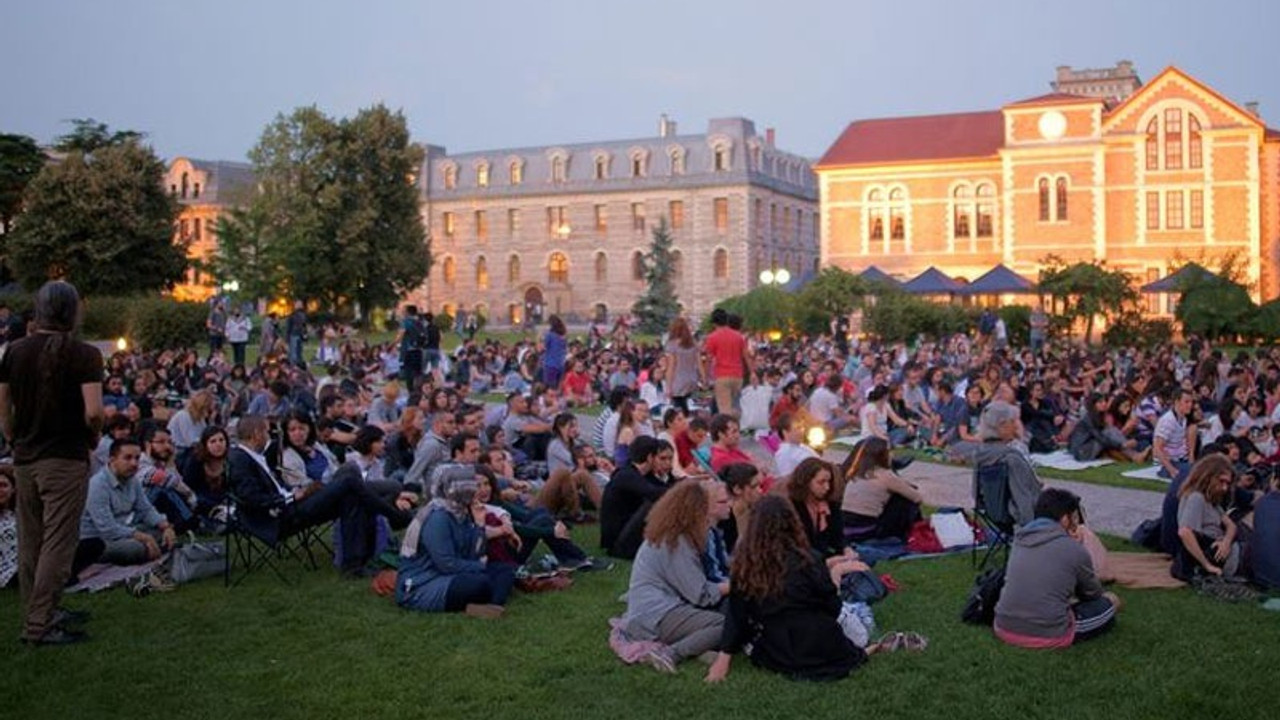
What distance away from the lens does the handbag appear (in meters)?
8.81

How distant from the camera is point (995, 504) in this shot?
9117 millimetres

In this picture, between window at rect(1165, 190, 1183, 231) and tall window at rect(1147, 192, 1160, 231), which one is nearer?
window at rect(1165, 190, 1183, 231)

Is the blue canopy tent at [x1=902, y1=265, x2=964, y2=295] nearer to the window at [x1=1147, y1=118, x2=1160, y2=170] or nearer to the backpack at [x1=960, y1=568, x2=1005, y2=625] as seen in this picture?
the window at [x1=1147, y1=118, x2=1160, y2=170]

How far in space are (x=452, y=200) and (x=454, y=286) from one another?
207 inches

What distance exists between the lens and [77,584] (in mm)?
8555

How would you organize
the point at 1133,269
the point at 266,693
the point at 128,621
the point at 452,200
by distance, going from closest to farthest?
1. the point at 266,693
2. the point at 128,621
3. the point at 1133,269
4. the point at 452,200

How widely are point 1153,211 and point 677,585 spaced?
4670cm

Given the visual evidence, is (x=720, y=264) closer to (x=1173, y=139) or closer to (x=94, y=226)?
(x=1173, y=139)

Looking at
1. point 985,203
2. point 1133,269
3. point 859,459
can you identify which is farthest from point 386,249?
point 859,459

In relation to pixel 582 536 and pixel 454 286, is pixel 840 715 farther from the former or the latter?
pixel 454 286

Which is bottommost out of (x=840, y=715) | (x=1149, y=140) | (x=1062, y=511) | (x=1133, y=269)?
(x=840, y=715)

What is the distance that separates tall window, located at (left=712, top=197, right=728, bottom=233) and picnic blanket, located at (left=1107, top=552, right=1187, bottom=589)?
6090 centimetres

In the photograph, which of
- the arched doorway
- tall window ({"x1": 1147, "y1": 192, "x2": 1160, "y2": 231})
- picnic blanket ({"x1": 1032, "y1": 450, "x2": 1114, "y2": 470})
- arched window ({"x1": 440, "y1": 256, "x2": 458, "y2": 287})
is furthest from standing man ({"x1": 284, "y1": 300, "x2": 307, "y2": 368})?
arched window ({"x1": 440, "y1": 256, "x2": 458, "y2": 287})

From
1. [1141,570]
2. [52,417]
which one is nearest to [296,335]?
[52,417]
